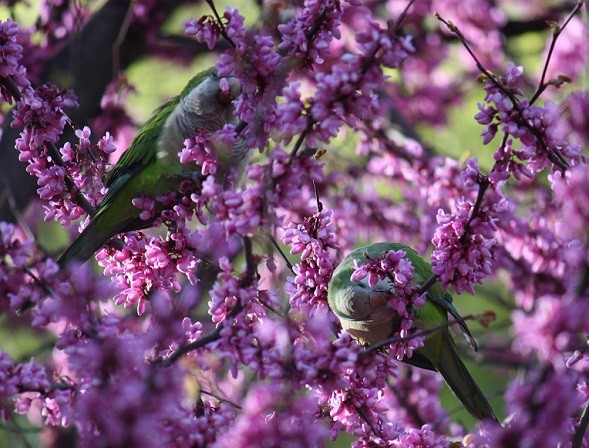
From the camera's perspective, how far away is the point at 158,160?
3891 mm

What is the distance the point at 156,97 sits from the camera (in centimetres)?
732

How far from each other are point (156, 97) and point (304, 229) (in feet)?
15.3

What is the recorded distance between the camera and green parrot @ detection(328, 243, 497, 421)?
3.53 m

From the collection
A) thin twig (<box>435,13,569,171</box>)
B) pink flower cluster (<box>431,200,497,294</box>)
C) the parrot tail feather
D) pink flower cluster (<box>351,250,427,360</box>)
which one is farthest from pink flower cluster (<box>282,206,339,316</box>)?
the parrot tail feather

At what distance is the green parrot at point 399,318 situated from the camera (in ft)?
11.6

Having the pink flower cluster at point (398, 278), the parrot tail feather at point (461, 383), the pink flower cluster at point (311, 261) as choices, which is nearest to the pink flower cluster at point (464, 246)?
the pink flower cluster at point (398, 278)

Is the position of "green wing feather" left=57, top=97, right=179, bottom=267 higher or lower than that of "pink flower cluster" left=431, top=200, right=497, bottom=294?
lower

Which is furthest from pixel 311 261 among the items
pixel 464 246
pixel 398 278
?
pixel 464 246

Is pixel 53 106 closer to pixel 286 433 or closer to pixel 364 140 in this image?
pixel 286 433

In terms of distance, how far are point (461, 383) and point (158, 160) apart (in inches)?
75.2

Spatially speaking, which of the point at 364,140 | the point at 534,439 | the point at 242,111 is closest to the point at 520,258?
the point at 364,140

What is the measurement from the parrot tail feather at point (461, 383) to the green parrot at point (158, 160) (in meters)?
1.41

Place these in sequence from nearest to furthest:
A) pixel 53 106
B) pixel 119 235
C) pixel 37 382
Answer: pixel 37 382
pixel 53 106
pixel 119 235

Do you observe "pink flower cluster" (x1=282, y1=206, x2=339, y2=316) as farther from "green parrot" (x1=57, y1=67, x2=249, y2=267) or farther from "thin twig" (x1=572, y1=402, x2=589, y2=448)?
"thin twig" (x1=572, y1=402, x2=589, y2=448)
